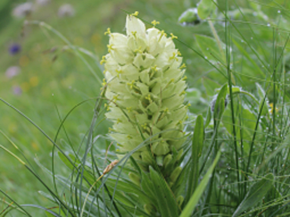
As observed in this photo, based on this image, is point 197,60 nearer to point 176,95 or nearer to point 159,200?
point 176,95

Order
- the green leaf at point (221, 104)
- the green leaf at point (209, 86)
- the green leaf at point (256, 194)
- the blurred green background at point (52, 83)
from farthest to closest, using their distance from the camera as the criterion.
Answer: the blurred green background at point (52, 83) → the green leaf at point (209, 86) → the green leaf at point (221, 104) → the green leaf at point (256, 194)

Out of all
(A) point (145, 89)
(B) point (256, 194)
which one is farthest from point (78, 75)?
(B) point (256, 194)

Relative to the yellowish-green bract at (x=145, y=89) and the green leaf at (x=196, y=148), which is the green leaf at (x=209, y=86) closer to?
the yellowish-green bract at (x=145, y=89)

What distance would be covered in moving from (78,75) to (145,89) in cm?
356

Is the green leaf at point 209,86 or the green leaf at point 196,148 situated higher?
the green leaf at point 209,86

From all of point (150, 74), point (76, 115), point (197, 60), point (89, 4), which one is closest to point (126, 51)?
point (150, 74)

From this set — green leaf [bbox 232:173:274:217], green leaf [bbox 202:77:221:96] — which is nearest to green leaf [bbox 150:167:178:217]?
green leaf [bbox 232:173:274:217]

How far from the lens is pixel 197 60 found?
2.35 meters

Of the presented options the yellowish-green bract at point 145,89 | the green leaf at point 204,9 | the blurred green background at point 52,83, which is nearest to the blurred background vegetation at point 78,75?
the blurred green background at point 52,83

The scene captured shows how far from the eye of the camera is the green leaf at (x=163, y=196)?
0.83 metres

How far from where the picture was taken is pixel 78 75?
4.34 m

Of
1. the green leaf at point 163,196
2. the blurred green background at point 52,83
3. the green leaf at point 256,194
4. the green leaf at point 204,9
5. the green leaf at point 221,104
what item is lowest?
the green leaf at point 256,194

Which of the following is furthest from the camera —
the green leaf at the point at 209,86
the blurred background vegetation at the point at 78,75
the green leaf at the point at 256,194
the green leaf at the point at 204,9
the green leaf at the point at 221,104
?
the blurred background vegetation at the point at 78,75

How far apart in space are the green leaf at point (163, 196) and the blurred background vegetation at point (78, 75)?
396 millimetres
